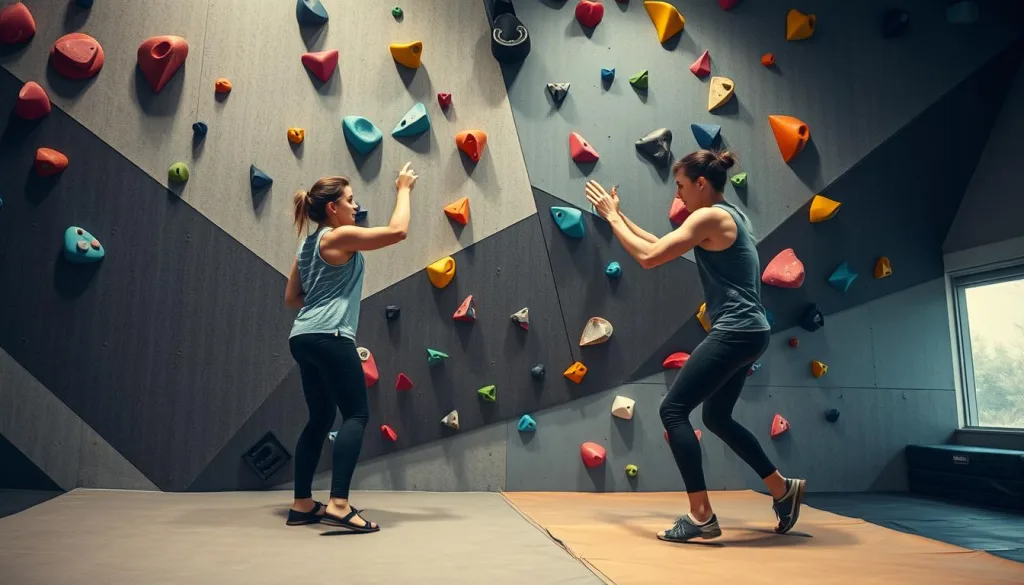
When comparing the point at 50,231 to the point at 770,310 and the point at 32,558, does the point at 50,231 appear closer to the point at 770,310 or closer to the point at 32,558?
the point at 32,558

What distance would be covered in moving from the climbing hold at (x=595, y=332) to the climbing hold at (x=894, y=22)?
2.27 metres

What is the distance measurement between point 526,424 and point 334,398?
1206 millimetres

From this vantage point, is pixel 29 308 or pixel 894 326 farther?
pixel 894 326

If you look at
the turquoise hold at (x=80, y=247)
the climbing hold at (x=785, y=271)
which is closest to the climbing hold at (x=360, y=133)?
the turquoise hold at (x=80, y=247)

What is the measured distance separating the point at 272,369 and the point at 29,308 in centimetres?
103

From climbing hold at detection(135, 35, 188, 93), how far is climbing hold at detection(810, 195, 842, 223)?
3145 mm

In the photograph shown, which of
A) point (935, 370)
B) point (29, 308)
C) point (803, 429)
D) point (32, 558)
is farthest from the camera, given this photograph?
point (935, 370)

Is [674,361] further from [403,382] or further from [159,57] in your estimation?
[159,57]

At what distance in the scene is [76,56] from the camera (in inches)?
118

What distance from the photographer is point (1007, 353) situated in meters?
3.76

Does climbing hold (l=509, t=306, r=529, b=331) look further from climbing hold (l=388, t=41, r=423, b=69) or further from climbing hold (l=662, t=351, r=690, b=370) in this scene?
climbing hold (l=388, t=41, r=423, b=69)

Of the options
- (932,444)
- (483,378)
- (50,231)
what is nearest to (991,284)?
(932,444)

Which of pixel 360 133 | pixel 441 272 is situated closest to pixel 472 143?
pixel 360 133

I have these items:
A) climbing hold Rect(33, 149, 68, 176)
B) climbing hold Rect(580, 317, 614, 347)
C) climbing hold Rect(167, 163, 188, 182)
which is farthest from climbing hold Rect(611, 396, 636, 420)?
climbing hold Rect(33, 149, 68, 176)
